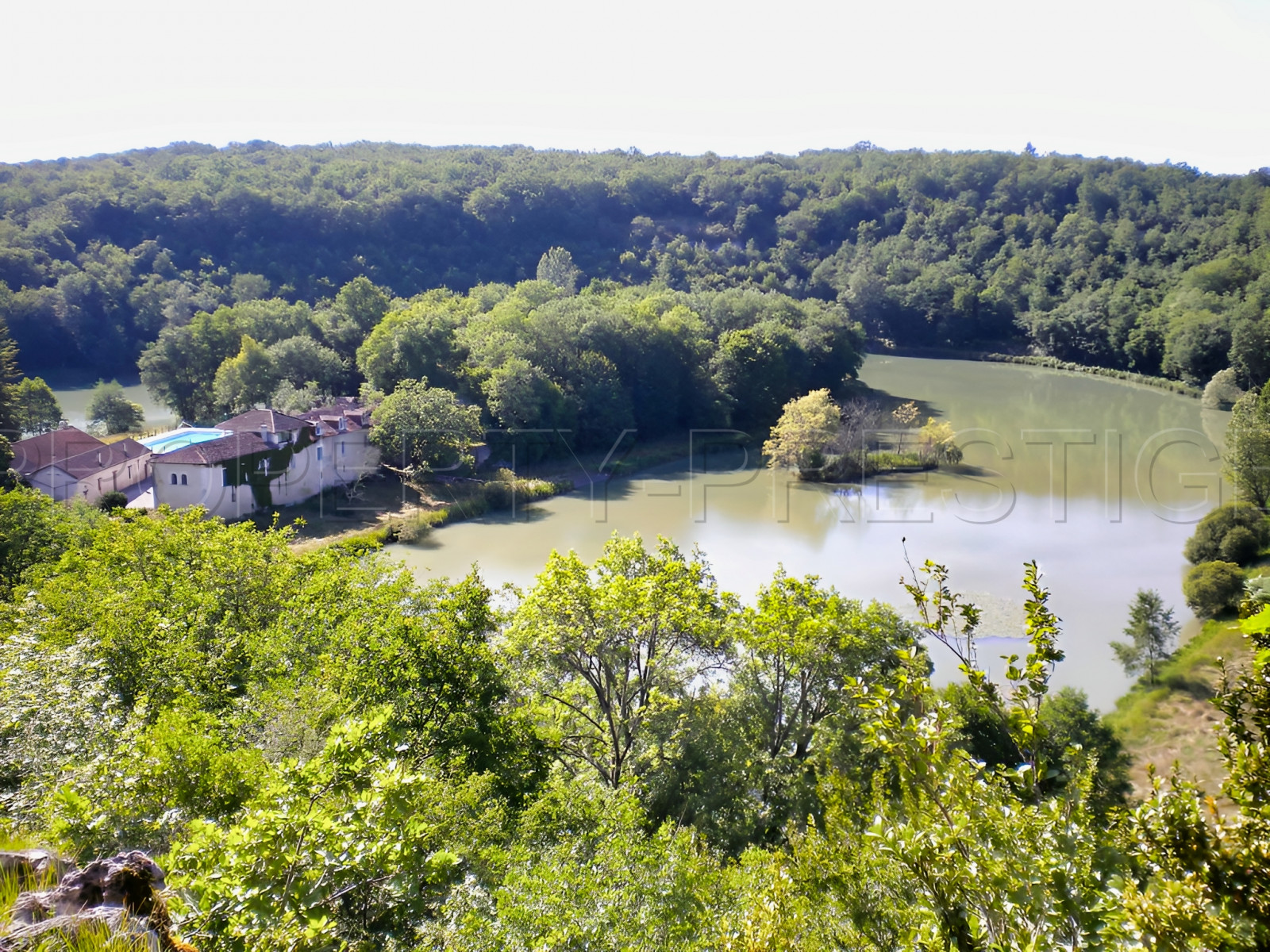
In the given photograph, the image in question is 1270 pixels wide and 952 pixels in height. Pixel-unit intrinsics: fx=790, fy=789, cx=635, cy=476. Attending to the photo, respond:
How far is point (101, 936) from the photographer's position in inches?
129

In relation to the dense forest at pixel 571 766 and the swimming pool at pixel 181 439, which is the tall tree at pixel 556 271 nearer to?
the swimming pool at pixel 181 439

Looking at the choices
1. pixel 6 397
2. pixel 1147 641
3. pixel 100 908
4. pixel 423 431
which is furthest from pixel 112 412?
pixel 1147 641

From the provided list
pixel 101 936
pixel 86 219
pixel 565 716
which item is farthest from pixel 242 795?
pixel 86 219

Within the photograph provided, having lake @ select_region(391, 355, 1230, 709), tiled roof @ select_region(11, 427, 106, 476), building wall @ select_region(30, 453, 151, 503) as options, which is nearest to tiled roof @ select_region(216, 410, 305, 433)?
building wall @ select_region(30, 453, 151, 503)

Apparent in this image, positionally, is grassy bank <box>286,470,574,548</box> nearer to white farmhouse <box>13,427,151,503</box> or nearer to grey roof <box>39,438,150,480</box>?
white farmhouse <box>13,427,151,503</box>

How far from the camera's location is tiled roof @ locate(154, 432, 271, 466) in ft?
76.1

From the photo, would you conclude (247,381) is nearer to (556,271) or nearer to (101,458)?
(101,458)

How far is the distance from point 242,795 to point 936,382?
49871 mm

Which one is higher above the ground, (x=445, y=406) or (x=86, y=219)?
(x=86, y=219)

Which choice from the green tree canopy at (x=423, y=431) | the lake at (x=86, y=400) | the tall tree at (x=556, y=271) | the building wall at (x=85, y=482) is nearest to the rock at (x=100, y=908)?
the building wall at (x=85, y=482)

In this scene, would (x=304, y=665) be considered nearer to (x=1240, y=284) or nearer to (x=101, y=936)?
(x=101, y=936)

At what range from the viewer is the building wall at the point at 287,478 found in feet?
76.4

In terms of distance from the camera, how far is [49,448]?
25781mm

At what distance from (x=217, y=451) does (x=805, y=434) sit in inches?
797
